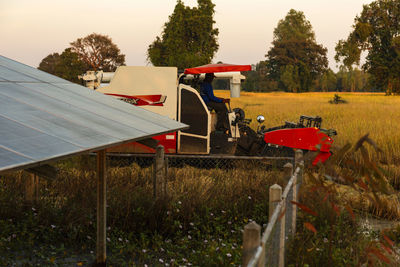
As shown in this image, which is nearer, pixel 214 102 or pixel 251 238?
pixel 251 238

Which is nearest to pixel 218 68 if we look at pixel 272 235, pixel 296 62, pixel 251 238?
pixel 272 235

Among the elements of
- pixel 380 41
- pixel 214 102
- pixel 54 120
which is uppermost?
pixel 380 41

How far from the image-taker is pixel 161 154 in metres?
8.82

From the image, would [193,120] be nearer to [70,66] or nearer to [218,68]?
[218,68]

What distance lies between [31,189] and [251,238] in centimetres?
586

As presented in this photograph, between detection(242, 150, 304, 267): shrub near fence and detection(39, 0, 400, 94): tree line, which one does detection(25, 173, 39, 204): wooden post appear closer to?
detection(242, 150, 304, 267): shrub near fence

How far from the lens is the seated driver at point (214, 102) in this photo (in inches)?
468

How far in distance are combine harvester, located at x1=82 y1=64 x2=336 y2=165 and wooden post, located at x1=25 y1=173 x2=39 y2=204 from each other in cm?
331

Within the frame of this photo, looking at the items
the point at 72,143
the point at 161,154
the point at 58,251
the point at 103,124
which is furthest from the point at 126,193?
the point at 72,143

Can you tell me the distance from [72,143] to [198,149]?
768 cm

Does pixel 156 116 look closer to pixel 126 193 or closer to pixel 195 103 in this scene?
pixel 126 193

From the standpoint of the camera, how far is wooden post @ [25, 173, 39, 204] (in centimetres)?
793

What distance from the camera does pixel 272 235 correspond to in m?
3.95

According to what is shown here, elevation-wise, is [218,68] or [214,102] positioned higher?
[218,68]
